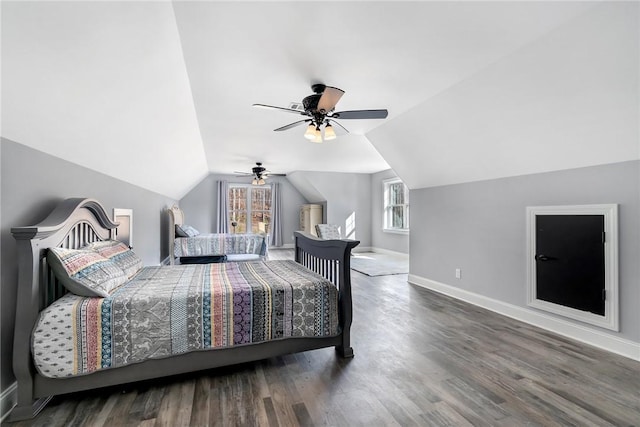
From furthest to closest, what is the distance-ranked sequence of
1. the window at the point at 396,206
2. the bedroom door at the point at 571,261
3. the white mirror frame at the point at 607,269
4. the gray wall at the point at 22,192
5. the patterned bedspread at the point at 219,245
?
1. the window at the point at 396,206
2. the patterned bedspread at the point at 219,245
3. the bedroom door at the point at 571,261
4. the white mirror frame at the point at 607,269
5. the gray wall at the point at 22,192

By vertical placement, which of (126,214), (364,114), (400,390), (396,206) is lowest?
(400,390)

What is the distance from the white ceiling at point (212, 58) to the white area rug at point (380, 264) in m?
3.02

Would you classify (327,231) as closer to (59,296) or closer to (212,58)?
(212,58)

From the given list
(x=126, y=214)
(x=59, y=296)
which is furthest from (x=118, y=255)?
(x=126, y=214)

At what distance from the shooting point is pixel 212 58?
2.42 metres

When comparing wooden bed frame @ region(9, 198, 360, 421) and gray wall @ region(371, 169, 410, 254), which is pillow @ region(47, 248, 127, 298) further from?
gray wall @ region(371, 169, 410, 254)

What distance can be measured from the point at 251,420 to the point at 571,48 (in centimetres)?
308

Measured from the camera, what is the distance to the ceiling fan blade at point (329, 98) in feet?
7.88

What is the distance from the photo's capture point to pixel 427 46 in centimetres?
218

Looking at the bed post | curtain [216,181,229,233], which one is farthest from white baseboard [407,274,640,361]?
curtain [216,181,229,233]

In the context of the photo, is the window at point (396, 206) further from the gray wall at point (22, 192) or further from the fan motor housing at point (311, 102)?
the gray wall at point (22, 192)

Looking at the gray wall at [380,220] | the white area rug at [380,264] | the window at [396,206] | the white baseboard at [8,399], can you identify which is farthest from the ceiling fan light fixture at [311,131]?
the gray wall at [380,220]

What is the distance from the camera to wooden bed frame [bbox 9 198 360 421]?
63.1 inches

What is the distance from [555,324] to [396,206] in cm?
528
